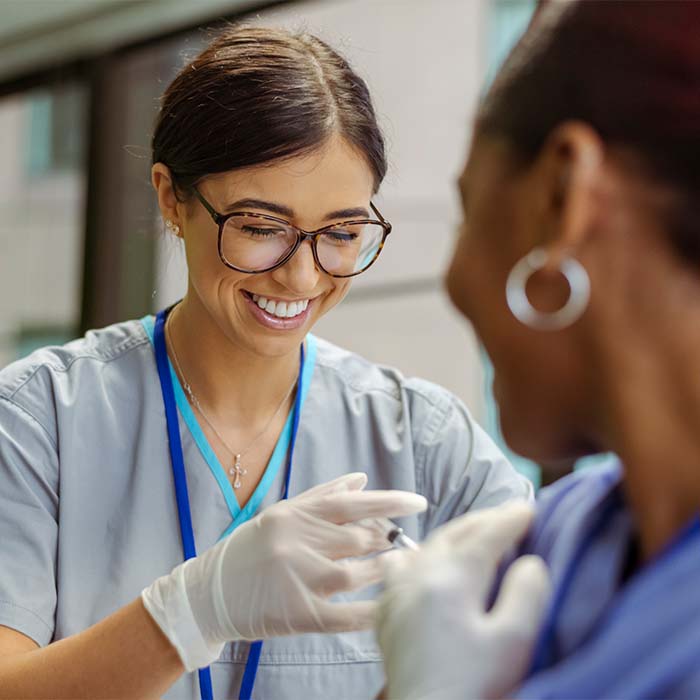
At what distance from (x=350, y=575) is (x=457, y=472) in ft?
1.46

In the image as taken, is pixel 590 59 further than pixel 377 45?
No

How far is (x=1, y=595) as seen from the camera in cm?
154

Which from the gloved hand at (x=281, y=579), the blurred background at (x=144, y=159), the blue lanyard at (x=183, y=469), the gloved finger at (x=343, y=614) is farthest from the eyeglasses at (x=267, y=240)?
the blurred background at (x=144, y=159)

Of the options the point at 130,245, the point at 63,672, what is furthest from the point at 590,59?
the point at 130,245

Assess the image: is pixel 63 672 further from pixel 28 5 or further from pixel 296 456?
pixel 28 5

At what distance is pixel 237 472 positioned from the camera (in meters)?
1.76

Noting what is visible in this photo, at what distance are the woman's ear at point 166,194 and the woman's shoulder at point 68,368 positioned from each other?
215 millimetres

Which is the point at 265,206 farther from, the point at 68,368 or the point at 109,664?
the point at 109,664

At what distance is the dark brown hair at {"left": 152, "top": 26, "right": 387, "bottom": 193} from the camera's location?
5.21 ft

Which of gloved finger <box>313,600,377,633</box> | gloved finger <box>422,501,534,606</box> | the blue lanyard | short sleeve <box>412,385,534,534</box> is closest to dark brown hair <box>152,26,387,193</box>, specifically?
the blue lanyard

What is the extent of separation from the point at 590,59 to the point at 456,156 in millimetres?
3317

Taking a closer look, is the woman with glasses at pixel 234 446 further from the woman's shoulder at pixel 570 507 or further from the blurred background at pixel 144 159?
the blurred background at pixel 144 159

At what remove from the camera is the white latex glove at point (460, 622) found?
874mm

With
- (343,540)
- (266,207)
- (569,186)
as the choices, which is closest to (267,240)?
(266,207)
